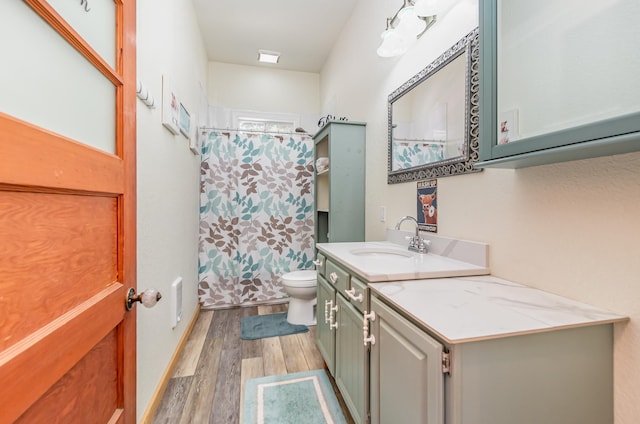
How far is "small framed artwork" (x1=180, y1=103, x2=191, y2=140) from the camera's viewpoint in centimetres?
205

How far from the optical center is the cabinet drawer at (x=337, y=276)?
1.39m

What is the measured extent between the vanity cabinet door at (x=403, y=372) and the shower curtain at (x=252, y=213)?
2220mm

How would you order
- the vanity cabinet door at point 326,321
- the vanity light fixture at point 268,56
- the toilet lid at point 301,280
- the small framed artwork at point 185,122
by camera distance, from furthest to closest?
the vanity light fixture at point 268,56 → the toilet lid at point 301,280 → the small framed artwork at point 185,122 → the vanity cabinet door at point 326,321

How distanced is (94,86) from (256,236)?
2506mm

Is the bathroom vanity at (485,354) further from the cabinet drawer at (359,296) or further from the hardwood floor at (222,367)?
the hardwood floor at (222,367)

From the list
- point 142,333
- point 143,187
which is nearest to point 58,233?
point 143,187

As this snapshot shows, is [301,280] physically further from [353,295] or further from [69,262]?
[69,262]

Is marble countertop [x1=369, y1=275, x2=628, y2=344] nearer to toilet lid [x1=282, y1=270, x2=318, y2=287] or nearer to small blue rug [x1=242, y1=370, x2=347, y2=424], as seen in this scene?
small blue rug [x1=242, y1=370, x2=347, y2=424]

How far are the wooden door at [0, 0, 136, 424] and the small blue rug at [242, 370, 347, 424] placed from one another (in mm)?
813

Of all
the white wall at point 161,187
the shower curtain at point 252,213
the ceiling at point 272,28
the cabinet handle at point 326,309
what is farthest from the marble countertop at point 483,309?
the ceiling at point 272,28

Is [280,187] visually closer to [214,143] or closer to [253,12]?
[214,143]

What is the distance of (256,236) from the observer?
10.4 feet

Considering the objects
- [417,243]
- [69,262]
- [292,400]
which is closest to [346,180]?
[417,243]

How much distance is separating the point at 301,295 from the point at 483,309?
1.89 m
